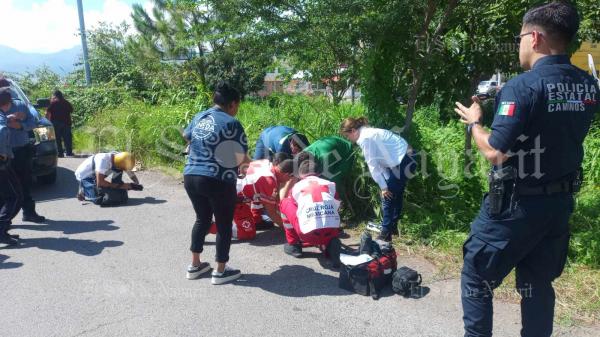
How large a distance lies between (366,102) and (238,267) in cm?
260

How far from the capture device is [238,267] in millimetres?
4848

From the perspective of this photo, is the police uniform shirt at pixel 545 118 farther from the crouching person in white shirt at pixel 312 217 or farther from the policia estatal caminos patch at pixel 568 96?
the crouching person in white shirt at pixel 312 217

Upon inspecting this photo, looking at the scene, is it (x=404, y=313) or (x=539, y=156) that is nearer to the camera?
(x=539, y=156)

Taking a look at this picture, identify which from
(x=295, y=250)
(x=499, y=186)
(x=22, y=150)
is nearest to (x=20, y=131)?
(x=22, y=150)

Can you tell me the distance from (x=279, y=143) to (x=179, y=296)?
2689 millimetres

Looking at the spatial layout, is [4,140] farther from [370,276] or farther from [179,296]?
[370,276]

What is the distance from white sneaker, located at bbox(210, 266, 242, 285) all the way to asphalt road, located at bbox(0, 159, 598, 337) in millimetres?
Answer: 79

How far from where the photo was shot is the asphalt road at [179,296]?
11.9 ft

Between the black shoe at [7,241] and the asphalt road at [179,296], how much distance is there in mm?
104

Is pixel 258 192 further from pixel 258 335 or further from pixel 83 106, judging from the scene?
pixel 83 106

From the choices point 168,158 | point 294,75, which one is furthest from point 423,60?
point 168,158

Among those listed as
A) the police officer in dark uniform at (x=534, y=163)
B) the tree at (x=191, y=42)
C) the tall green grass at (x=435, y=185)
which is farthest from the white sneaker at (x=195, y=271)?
the tree at (x=191, y=42)

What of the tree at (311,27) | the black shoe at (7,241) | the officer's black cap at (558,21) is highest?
the tree at (311,27)

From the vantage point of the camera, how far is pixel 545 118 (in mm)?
2486
